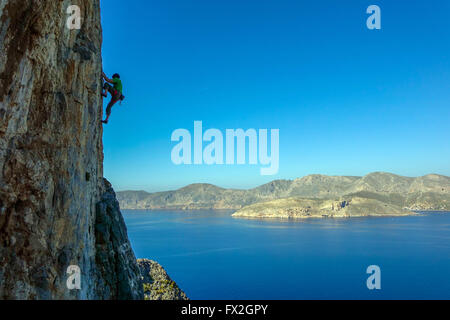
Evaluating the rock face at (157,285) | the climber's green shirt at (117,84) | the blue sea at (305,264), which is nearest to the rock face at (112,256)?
the climber's green shirt at (117,84)

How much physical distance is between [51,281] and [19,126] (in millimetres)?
→ 5573

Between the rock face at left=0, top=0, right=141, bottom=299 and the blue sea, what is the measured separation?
53.3m

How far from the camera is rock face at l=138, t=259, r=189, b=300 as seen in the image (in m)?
42.3

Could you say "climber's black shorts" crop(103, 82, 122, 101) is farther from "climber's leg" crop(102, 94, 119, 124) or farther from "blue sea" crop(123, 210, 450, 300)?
"blue sea" crop(123, 210, 450, 300)

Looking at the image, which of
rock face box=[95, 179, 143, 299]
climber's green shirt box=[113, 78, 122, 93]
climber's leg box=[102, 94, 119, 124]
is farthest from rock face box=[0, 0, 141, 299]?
climber's leg box=[102, 94, 119, 124]

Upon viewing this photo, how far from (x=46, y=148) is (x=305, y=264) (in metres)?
85.6

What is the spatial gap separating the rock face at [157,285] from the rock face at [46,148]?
31.2 meters

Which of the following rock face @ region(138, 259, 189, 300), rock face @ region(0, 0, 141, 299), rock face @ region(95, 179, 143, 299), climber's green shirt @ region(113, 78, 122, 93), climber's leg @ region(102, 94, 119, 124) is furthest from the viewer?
rock face @ region(138, 259, 189, 300)

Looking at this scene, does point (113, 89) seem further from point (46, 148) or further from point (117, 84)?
point (46, 148)

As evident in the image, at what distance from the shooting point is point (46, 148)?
1071cm

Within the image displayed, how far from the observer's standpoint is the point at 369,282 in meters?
68.7
